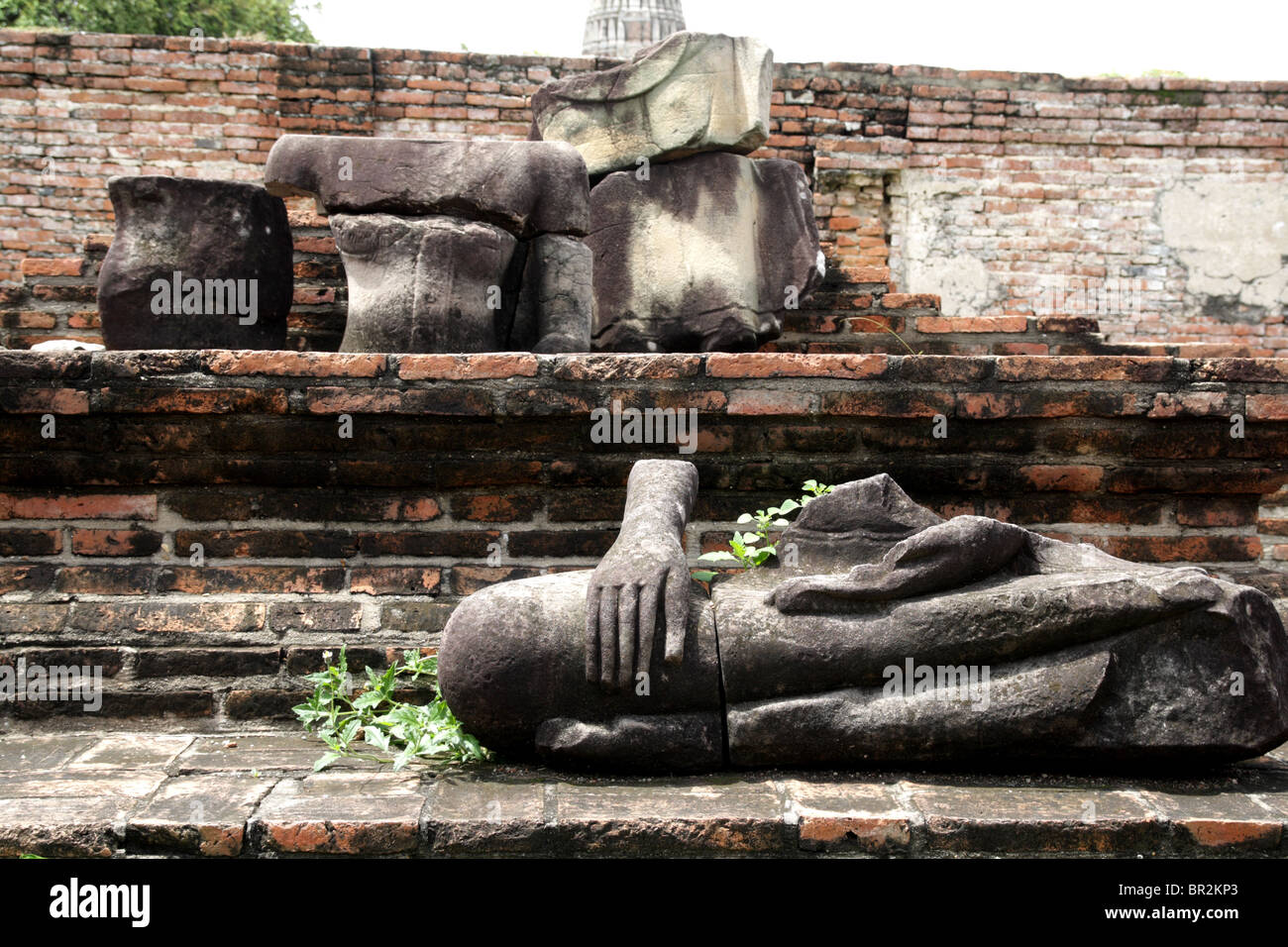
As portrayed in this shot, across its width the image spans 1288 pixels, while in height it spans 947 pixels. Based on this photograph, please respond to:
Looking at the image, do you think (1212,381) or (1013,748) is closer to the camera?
(1013,748)

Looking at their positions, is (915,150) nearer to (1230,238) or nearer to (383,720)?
(1230,238)

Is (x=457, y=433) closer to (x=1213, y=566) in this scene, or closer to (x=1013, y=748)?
(x=1013, y=748)

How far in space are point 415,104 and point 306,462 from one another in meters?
5.11

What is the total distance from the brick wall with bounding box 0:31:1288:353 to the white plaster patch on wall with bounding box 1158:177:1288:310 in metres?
0.01

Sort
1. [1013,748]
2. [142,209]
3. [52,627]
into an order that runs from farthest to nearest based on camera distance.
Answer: [142,209] < [52,627] < [1013,748]

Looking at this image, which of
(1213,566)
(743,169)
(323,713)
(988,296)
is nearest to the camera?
(323,713)

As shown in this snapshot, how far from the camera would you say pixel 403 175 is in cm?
328

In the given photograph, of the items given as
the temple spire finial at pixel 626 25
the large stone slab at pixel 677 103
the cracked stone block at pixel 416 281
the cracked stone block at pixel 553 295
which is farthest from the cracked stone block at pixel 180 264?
the temple spire finial at pixel 626 25

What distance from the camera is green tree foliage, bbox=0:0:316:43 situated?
34.3 ft

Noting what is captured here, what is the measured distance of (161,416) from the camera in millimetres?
2822

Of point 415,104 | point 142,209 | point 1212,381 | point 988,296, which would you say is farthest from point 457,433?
point 988,296

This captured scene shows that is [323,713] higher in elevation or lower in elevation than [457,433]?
lower

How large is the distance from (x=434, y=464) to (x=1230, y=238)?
6939mm

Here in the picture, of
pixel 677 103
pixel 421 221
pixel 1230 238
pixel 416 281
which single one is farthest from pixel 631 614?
pixel 1230 238
